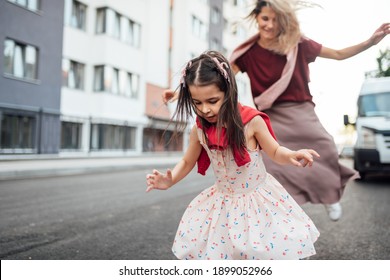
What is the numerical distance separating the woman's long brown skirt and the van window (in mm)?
389

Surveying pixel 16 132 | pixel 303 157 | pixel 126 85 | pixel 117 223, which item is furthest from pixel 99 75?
pixel 303 157

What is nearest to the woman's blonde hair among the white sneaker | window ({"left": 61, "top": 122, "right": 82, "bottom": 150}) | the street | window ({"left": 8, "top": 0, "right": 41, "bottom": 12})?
the white sneaker

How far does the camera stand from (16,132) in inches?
157

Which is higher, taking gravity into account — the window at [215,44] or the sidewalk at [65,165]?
the window at [215,44]

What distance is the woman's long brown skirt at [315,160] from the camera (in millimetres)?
2145

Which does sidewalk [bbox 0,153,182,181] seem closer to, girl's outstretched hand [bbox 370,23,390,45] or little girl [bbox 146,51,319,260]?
little girl [bbox 146,51,319,260]

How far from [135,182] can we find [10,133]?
3594 mm

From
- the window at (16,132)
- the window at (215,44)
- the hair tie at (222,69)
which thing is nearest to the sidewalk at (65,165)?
the window at (16,132)

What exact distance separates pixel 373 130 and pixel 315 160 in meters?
0.63

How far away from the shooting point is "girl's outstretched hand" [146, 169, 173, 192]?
5.79 feet

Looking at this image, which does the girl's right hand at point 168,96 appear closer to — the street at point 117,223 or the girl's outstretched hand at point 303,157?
the girl's outstretched hand at point 303,157

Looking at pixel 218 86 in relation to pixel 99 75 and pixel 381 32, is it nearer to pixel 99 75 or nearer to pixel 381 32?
pixel 381 32

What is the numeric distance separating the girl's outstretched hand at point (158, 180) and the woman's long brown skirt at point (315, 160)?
625 millimetres
